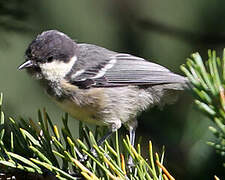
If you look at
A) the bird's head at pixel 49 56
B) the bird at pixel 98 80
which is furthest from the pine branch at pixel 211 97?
the bird's head at pixel 49 56

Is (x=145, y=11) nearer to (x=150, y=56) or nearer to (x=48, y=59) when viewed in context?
(x=150, y=56)

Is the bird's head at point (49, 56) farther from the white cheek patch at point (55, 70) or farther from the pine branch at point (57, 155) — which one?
the pine branch at point (57, 155)

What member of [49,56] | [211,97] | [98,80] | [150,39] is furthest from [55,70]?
[211,97]

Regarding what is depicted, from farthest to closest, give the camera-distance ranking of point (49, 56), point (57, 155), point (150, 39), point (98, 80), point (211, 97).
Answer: point (150, 39) < point (98, 80) < point (49, 56) < point (57, 155) < point (211, 97)

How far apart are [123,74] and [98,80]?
0.17 metres

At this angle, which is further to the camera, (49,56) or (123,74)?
(123,74)

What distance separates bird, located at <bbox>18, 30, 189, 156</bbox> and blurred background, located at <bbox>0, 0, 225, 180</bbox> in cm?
12

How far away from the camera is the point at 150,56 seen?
3045 mm

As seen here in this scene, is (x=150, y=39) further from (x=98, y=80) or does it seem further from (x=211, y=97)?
(x=211, y=97)

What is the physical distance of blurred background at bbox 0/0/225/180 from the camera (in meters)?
2.27

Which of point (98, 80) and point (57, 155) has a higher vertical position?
point (98, 80)

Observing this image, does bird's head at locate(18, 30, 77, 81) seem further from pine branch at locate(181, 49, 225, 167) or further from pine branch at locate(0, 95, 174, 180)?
pine branch at locate(181, 49, 225, 167)

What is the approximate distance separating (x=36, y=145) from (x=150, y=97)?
3.66 feet

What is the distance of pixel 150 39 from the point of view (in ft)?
10.1
